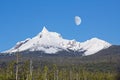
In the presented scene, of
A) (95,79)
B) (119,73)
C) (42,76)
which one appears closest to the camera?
(119,73)

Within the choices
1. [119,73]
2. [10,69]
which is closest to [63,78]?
[10,69]

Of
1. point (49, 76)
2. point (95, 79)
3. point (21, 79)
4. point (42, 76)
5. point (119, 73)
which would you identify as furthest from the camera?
point (95, 79)

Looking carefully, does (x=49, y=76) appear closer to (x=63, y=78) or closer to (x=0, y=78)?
(x=63, y=78)

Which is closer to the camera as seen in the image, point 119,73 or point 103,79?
point 119,73

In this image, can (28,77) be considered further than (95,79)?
No

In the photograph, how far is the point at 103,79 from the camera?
188625mm

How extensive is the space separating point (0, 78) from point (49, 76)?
46.5m

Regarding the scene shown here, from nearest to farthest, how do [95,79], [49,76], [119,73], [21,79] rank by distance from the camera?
[119,73]
[21,79]
[49,76]
[95,79]

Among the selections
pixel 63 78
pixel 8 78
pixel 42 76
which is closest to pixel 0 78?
pixel 8 78

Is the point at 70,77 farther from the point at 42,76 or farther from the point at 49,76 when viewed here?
the point at 42,76

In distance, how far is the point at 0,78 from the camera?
416ft

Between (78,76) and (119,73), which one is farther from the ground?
(78,76)

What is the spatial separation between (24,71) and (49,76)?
29.1m

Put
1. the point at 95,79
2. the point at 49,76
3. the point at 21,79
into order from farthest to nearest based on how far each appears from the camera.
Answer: the point at 95,79 → the point at 49,76 → the point at 21,79
